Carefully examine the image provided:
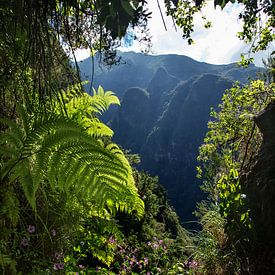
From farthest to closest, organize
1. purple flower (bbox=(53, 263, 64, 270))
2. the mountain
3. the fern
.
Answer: the mountain < purple flower (bbox=(53, 263, 64, 270)) < the fern

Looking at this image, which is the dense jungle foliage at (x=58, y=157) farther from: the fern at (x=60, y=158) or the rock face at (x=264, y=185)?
the rock face at (x=264, y=185)

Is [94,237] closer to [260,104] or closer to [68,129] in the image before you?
[68,129]

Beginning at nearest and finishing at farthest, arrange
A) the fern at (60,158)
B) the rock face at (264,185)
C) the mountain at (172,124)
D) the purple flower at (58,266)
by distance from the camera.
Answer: the fern at (60,158)
the purple flower at (58,266)
the rock face at (264,185)
the mountain at (172,124)

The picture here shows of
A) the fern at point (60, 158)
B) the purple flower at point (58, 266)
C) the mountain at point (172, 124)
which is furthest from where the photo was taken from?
the mountain at point (172, 124)

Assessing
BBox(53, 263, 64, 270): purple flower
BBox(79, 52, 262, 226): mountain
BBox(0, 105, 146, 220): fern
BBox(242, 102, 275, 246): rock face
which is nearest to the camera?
BBox(0, 105, 146, 220): fern

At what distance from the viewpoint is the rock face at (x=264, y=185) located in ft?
10.9

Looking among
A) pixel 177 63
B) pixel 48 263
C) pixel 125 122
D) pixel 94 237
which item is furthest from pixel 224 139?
pixel 177 63

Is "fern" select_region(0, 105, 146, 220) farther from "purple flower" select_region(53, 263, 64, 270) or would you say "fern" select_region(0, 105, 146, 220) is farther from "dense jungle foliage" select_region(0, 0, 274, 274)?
"purple flower" select_region(53, 263, 64, 270)

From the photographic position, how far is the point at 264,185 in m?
3.71

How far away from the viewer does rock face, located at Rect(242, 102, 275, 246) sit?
3.33 meters

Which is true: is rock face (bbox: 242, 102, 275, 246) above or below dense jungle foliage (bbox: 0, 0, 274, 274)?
below

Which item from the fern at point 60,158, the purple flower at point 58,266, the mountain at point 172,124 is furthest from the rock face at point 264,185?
the mountain at point 172,124

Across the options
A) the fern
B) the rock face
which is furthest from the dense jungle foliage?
the rock face

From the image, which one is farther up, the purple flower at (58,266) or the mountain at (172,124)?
the purple flower at (58,266)
